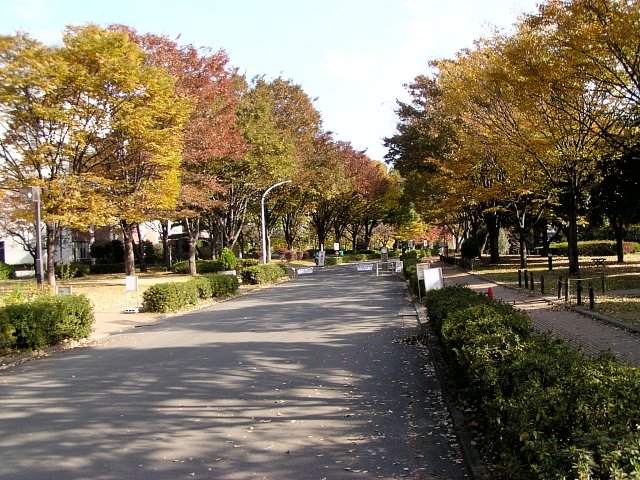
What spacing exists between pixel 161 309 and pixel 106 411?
13321 millimetres

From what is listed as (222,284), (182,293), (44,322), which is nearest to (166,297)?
(182,293)

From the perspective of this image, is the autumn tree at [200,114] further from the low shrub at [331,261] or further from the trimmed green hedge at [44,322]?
the low shrub at [331,261]

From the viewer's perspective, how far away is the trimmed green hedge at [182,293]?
20078mm

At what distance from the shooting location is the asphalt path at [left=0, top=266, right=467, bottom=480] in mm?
5199

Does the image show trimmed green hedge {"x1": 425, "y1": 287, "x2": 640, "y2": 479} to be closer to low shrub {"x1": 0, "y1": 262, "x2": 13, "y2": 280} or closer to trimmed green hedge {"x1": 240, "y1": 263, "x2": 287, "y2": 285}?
trimmed green hedge {"x1": 240, "y1": 263, "x2": 287, "y2": 285}

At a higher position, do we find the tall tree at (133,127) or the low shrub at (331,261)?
the tall tree at (133,127)

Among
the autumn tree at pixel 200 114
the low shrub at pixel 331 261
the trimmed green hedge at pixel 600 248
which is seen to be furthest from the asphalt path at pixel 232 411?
the low shrub at pixel 331 261

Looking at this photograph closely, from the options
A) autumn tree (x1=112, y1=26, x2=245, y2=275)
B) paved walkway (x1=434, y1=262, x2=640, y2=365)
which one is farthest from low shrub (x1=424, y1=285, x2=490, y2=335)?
autumn tree (x1=112, y1=26, x2=245, y2=275)

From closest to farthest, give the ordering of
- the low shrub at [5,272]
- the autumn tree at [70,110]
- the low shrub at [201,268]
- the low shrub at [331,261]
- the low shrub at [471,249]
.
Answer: the autumn tree at [70,110] → the low shrub at [201,268] → the low shrub at [5,272] → the low shrub at [471,249] → the low shrub at [331,261]

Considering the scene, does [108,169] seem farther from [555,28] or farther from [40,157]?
[555,28]

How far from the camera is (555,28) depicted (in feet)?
59.7

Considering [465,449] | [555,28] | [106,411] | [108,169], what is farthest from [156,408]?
[108,169]

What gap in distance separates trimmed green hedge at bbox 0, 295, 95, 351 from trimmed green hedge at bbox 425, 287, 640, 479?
372 inches

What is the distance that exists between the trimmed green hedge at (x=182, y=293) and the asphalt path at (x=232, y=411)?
22.6ft
